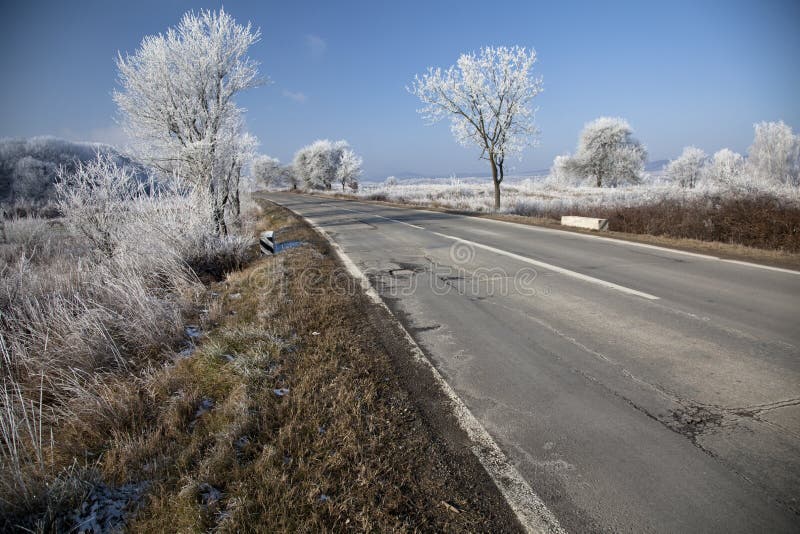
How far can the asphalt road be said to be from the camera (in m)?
1.83

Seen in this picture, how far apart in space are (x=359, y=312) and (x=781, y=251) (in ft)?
29.2

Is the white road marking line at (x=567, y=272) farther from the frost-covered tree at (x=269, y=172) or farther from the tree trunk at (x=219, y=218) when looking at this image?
the frost-covered tree at (x=269, y=172)

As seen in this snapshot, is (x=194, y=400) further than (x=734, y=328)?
No

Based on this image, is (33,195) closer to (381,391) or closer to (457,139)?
(457,139)

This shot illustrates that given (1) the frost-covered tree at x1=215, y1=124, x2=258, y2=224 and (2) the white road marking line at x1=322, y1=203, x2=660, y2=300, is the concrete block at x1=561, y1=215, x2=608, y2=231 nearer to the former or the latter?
(2) the white road marking line at x1=322, y1=203, x2=660, y2=300

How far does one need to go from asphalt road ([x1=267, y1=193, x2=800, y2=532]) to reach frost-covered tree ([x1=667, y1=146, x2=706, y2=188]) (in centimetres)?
6911

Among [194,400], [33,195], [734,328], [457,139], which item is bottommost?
[194,400]

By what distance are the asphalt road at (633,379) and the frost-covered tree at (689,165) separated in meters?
69.1

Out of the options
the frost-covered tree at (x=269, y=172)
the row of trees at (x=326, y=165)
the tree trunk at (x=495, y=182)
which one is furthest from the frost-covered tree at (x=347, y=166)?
the tree trunk at (x=495, y=182)

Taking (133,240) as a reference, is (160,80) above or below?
above

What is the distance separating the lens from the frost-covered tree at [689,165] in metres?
57.8

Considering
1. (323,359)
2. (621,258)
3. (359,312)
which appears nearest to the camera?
(323,359)

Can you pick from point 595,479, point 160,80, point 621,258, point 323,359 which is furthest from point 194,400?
point 160,80

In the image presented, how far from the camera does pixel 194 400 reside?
2.81m
